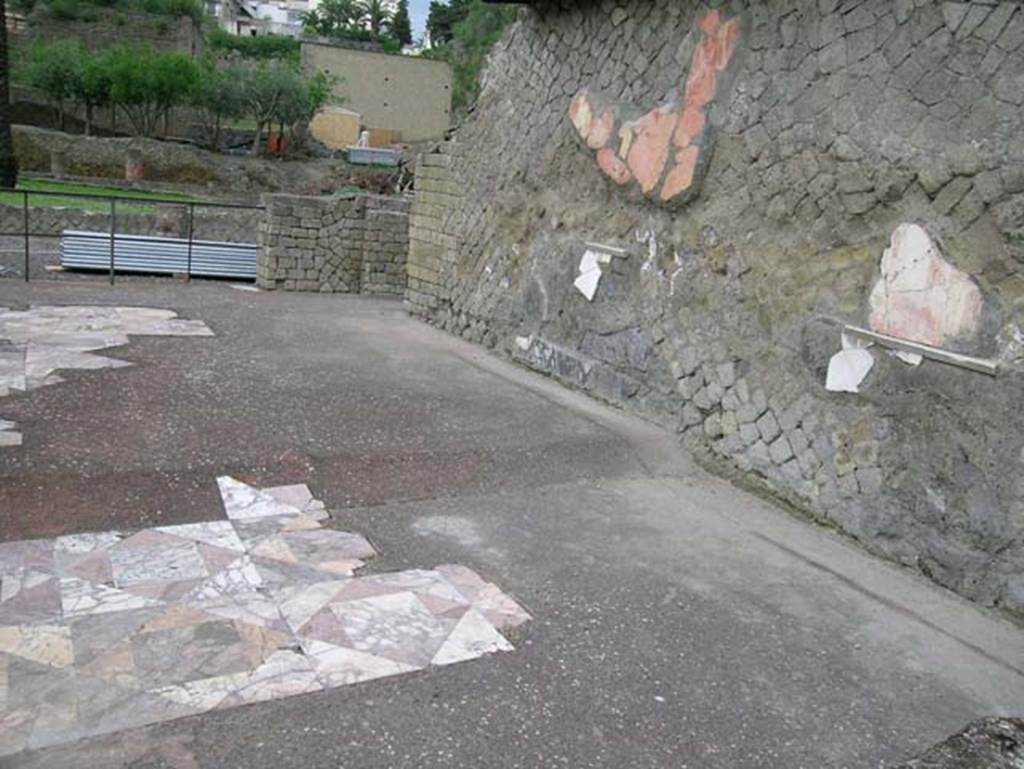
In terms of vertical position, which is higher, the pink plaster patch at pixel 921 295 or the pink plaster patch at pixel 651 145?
the pink plaster patch at pixel 651 145

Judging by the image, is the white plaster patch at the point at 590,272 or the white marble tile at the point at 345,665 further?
the white plaster patch at the point at 590,272

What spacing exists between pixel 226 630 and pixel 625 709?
→ 4.93ft

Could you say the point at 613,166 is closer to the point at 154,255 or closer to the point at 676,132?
the point at 676,132

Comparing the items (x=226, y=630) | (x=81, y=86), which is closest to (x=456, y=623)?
(x=226, y=630)

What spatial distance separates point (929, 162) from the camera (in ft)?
14.5

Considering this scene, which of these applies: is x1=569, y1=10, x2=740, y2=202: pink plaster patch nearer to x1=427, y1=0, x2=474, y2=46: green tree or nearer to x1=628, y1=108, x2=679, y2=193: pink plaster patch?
x1=628, y1=108, x2=679, y2=193: pink plaster patch

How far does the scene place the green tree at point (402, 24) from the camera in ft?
262

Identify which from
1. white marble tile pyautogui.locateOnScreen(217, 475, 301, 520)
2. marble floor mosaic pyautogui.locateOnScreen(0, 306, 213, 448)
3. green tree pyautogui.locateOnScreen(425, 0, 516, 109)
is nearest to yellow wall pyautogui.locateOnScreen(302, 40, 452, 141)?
green tree pyautogui.locateOnScreen(425, 0, 516, 109)

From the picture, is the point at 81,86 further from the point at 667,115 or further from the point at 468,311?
the point at 667,115

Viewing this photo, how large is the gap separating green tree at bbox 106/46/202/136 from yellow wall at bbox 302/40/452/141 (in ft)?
41.2

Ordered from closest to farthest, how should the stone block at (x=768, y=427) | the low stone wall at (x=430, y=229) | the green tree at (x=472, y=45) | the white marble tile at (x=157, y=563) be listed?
the white marble tile at (x=157, y=563)
the stone block at (x=768, y=427)
the low stone wall at (x=430, y=229)
the green tree at (x=472, y=45)

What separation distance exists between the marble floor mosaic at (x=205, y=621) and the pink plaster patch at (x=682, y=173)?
3367mm

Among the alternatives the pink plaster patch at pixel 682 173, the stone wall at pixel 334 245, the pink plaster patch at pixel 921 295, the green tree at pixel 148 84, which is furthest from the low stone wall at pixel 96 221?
the green tree at pixel 148 84

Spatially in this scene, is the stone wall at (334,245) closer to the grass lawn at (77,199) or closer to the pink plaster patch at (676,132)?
the grass lawn at (77,199)
